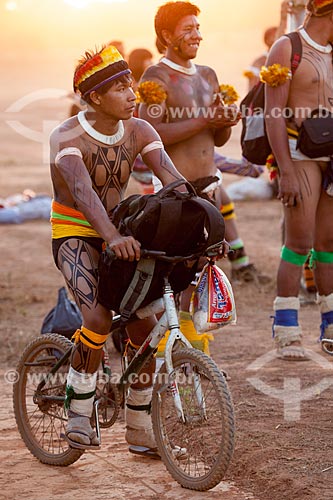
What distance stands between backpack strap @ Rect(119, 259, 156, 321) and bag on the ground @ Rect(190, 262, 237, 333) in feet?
0.83

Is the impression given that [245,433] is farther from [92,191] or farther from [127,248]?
[92,191]

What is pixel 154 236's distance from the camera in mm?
4902

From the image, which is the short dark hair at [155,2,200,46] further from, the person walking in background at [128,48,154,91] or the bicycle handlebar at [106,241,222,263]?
the person walking in background at [128,48,154,91]

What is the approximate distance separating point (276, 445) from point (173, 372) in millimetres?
832

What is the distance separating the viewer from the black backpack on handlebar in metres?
4.87

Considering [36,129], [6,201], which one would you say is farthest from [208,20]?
[6,201]

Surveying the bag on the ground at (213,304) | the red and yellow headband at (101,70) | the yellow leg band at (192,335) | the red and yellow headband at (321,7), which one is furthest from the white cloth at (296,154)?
the bag on the ground at (213,304)

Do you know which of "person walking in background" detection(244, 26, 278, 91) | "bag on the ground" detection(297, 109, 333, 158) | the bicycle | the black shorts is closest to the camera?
the bicycle

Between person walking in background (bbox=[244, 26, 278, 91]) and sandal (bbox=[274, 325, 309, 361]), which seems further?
person walking in background (bbox=[244, 26, 278, 91])

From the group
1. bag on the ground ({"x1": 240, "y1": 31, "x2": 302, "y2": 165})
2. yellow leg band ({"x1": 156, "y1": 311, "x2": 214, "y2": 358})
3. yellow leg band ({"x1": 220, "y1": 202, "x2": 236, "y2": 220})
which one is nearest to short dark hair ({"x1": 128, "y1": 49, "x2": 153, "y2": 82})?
yellow leg band ({"x1": 220, "y1": 202, "x2": 236, "y2": 220})

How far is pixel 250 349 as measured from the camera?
Result: 795cm

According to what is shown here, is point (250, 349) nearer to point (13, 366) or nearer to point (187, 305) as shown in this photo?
point (187, 305)

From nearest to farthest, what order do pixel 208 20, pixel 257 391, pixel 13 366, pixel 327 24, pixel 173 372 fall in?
pixel 173 372 → pixel 257 391 → pixel 327 24 → pixel 13 366 → pixel 208 20

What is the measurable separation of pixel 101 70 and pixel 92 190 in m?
0.59
